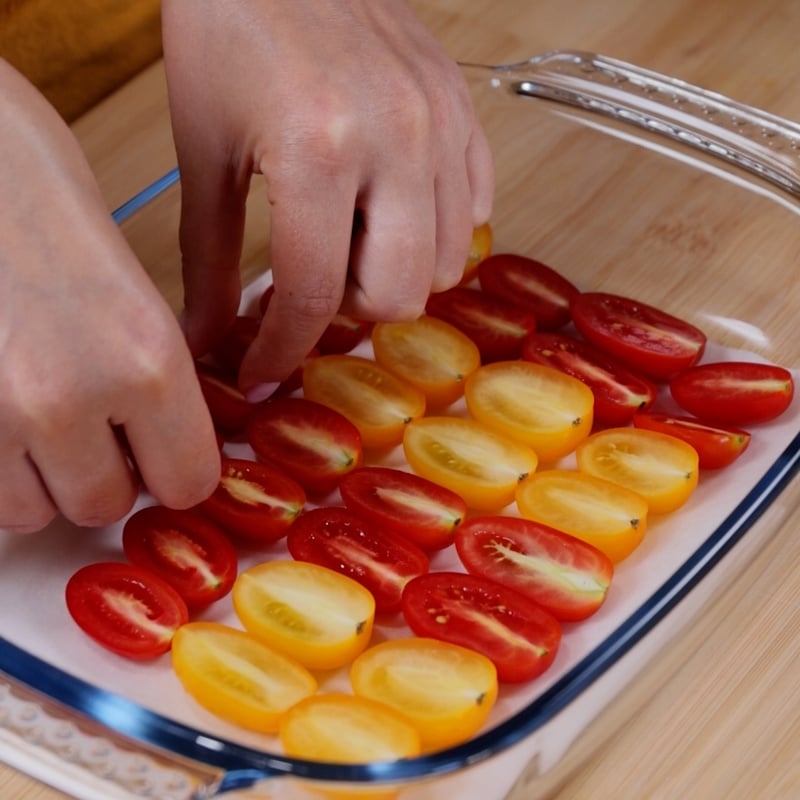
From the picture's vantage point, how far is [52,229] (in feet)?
2.80

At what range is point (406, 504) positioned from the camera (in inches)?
43.5

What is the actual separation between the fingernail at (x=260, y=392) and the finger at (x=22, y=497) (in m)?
0.28

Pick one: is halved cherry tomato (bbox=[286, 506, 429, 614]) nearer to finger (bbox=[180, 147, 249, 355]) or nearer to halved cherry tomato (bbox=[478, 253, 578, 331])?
finger (bbox=[180, 147, 249, 355])

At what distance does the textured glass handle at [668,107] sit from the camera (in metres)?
1.33

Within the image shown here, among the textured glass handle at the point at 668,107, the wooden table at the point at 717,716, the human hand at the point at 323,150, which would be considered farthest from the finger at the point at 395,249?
the textured glass handle at the point at 668,107

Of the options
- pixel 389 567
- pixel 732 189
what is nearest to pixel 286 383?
pixel 389 567

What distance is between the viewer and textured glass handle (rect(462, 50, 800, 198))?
133 centimetres

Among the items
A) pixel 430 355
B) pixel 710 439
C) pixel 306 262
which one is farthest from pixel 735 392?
pixel 306 262

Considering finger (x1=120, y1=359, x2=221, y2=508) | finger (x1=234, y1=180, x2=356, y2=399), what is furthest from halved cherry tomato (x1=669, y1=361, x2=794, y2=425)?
finger (x1=120, y1=359, x2=221, y2=508)

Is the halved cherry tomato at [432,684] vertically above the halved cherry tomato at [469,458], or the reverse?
the halved cherry tomato at [469,458]

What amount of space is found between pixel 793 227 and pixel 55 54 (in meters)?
0.79

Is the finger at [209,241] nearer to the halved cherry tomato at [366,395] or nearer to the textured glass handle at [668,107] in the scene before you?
the halved cherry tomato at [366,395]

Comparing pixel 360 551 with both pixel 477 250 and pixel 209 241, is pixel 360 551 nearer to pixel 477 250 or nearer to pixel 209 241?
pixel 209 241

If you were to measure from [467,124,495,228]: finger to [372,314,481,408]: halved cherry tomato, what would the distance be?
0.52ft
